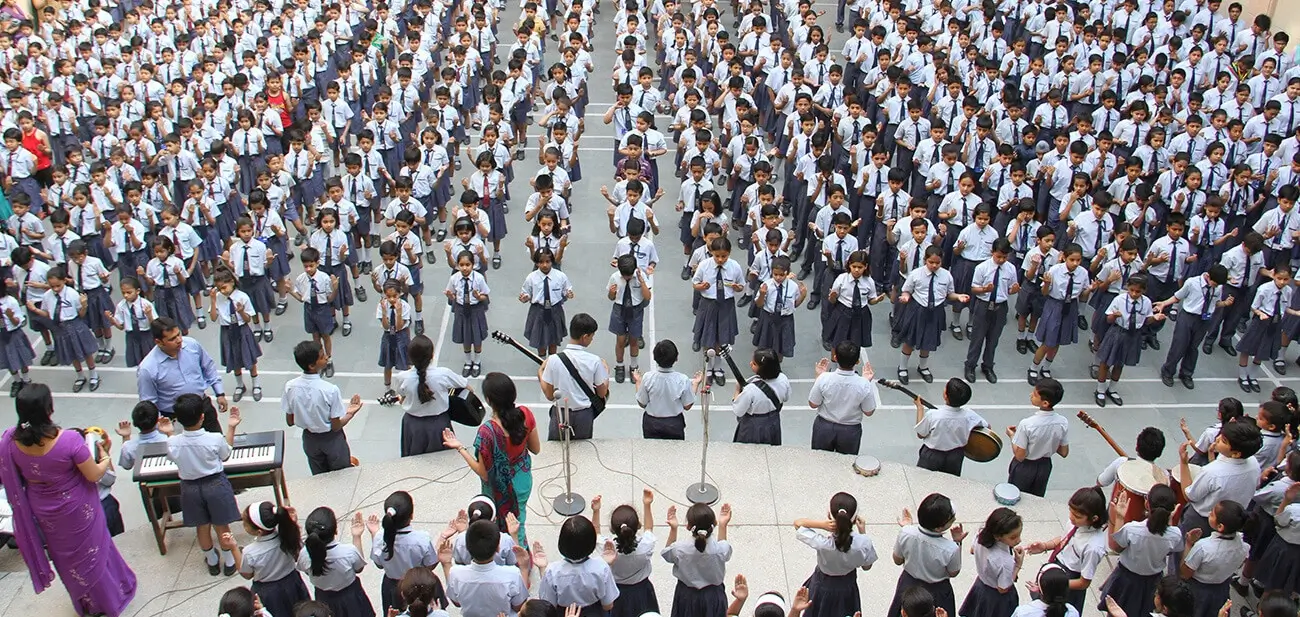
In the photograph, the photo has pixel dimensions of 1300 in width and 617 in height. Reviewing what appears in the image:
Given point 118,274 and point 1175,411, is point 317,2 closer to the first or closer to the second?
point 118,274

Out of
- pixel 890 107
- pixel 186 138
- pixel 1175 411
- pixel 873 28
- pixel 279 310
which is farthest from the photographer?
pixel 873 28

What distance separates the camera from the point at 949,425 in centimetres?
802

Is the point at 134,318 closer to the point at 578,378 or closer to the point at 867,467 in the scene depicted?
the point at 578,378

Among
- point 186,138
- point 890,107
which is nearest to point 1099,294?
point 890,107

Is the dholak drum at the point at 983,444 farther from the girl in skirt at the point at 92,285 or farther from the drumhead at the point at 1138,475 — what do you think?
the girl in skirt at the point at 92,285

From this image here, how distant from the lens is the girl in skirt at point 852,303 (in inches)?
406

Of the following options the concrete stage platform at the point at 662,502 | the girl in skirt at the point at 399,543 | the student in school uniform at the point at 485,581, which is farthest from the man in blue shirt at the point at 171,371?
the student in school uniform at the point at 485,581

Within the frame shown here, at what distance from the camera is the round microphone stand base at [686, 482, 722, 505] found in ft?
26.5

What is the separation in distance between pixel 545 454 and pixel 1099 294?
5.98 metres

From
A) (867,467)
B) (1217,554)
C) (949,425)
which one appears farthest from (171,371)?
(1217,554)

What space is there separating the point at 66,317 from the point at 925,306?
7843mm

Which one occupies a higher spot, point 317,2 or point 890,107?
point 317,2

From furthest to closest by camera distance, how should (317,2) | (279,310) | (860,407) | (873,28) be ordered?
1. (317,2)
2. (873,28)
3. (279,310)
4. (860,407)

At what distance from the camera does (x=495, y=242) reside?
12.8m
